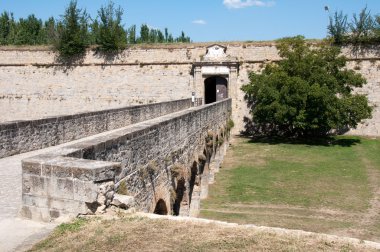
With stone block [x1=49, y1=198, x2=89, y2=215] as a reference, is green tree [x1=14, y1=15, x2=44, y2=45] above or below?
above

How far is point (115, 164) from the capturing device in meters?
4.94

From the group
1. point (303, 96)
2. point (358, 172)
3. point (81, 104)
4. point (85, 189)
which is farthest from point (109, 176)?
point (81, 104)

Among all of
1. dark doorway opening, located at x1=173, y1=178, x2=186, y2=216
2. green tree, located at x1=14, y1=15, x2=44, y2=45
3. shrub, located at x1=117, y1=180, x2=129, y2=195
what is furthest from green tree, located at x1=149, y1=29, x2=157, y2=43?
shrub, located at x1=117, y1=180, x2=129, y2=195

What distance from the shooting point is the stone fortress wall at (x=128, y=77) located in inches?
946

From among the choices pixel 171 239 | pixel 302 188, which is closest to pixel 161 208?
pixel 171 239

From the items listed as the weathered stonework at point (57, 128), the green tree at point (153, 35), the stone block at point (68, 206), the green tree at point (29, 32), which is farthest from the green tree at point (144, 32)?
the stone block at point (68, 206)

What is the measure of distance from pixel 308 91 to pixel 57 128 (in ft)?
42.3

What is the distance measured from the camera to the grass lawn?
1099 centimetres

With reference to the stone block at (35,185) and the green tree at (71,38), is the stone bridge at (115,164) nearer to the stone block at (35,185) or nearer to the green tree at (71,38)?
the stone block at (35,185)

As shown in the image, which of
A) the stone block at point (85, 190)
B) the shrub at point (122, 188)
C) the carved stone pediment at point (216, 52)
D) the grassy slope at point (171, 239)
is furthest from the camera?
the carved stone pediment at point (216, 52)

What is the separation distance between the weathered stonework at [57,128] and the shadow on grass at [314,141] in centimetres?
975

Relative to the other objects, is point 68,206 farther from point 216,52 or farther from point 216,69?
point 216,52

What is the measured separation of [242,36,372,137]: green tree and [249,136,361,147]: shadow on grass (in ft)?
2.14

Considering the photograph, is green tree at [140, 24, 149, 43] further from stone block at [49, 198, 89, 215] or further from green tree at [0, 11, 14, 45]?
stone block at [49, 198, 89, 215]
